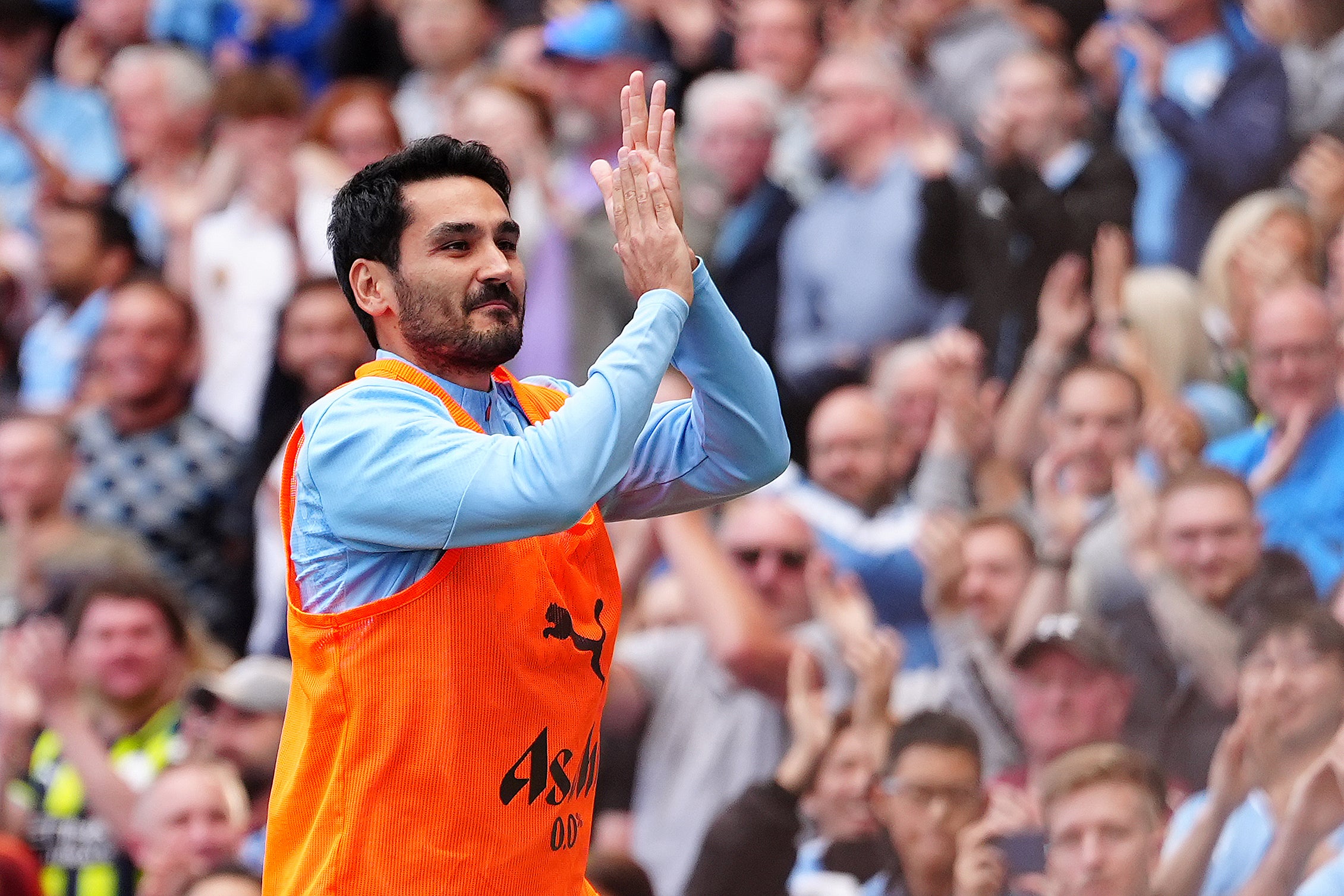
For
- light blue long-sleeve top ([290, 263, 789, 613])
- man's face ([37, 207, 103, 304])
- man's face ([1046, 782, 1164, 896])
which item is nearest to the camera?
light blue long-sleeve top ([290, 263, 789, 613])

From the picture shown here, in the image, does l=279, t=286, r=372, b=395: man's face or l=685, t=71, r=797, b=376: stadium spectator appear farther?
l=685, t=71, r=797, b=376: stadium spectator

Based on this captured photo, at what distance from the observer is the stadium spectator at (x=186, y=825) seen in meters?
5.07

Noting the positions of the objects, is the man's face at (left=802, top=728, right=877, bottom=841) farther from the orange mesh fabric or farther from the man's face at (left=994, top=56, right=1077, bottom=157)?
the orange mesh fabric

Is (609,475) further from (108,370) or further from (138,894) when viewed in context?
(108,370)

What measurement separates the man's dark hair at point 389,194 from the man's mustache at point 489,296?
130mm

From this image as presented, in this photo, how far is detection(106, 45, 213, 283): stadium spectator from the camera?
7.31 meters

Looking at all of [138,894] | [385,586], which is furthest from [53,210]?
[385,586]

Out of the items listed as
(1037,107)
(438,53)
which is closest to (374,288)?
(1037,107)

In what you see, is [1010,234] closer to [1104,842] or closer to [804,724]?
[804,724]

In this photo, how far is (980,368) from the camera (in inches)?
222

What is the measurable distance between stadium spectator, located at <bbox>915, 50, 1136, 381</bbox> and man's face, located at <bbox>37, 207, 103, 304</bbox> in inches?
122

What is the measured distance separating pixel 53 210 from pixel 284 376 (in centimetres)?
152

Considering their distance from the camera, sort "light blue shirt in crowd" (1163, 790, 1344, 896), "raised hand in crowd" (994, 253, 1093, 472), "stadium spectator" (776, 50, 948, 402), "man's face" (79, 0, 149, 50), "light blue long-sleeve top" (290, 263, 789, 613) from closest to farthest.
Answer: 1. "light blue long-sleeve top" (290, 263, 789, 613)
2. "light blue shirt in crowd" (1163, 790, 1344, 896)
3. "raised hand in crowd" (994, 253, 1093, 472)
4. "stadium spectator" (776, 50, 948, 402)
5. "man's face" (79, 0, 149, 50)

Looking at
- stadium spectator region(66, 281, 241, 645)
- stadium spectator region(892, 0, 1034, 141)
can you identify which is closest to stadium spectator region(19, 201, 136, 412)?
stadium spectator region(66, 281, 241, 645)
